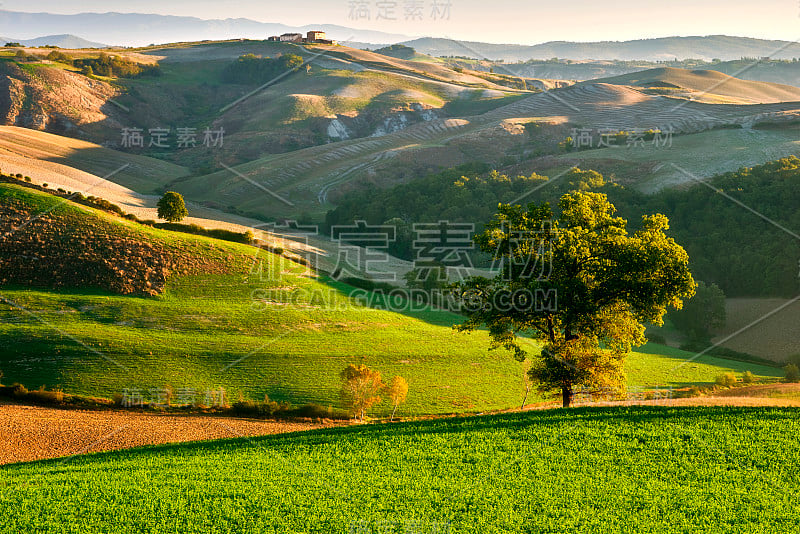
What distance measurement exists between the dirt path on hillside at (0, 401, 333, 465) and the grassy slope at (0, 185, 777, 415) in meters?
3.23

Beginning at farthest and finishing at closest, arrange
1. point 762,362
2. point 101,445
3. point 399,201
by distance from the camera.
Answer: point 399,201 < point 762,362 < point 101,445

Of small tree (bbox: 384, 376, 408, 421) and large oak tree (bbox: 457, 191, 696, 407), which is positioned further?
small tree (bbox: 384, 376, 408, 421)

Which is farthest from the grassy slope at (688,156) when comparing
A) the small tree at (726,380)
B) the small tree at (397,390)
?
the small tree at (397,390)

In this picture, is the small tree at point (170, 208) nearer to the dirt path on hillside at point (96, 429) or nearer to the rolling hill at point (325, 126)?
the dirt path on hillside at point (96, 429)

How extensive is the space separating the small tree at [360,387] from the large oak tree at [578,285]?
7732mm

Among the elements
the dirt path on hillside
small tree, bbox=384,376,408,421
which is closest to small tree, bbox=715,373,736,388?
small tree, bbox=384,376,408,421

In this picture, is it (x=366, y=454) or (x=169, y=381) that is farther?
(x=169, y=381)

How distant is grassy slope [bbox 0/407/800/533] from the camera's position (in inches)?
663

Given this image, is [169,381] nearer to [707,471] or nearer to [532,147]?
[707,471]

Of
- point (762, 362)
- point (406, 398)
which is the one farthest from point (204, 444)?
point (762, 362)

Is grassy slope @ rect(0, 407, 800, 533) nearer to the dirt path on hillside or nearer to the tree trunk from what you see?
the tree trunk

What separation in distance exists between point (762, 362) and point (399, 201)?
226ft

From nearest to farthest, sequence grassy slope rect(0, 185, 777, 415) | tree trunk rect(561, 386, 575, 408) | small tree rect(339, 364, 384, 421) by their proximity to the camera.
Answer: tree trunk rect(561, 386, 575, 408) → small tree rect(339, 364, 384, 421) → grassy slope rect(0, 185, 777, 415)

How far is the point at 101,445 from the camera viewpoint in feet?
96.0
